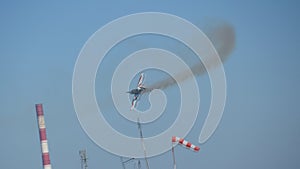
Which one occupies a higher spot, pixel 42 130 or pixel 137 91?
pixel 42 130

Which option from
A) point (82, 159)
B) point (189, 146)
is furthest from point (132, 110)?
point (82, 159)

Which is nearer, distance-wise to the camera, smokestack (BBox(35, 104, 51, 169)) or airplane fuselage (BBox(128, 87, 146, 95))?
airplane fuselage (BBox(128, 87, 146, 95))

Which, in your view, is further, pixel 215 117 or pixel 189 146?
pixel 215 117

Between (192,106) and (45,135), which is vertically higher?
(45,135)

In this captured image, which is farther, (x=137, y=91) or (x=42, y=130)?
(x=42, y=130)

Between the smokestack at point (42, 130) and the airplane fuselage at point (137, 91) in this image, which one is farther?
the smokestack at point (42, 130)

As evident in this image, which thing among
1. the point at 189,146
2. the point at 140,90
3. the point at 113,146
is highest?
the point at 140,90

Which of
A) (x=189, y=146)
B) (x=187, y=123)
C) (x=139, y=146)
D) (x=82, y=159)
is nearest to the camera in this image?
(x=189, y=146)

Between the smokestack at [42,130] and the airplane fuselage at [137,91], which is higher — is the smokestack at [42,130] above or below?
above

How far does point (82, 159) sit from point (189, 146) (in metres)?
27.8

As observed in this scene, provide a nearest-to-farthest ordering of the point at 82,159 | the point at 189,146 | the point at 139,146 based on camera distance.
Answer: the point at 189,146, the point at 139,146, the point at 82,159

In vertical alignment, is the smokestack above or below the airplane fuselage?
above

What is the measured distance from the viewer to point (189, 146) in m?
40.2

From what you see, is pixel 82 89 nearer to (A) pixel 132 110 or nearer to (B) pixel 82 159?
(A) pixel 132 110
